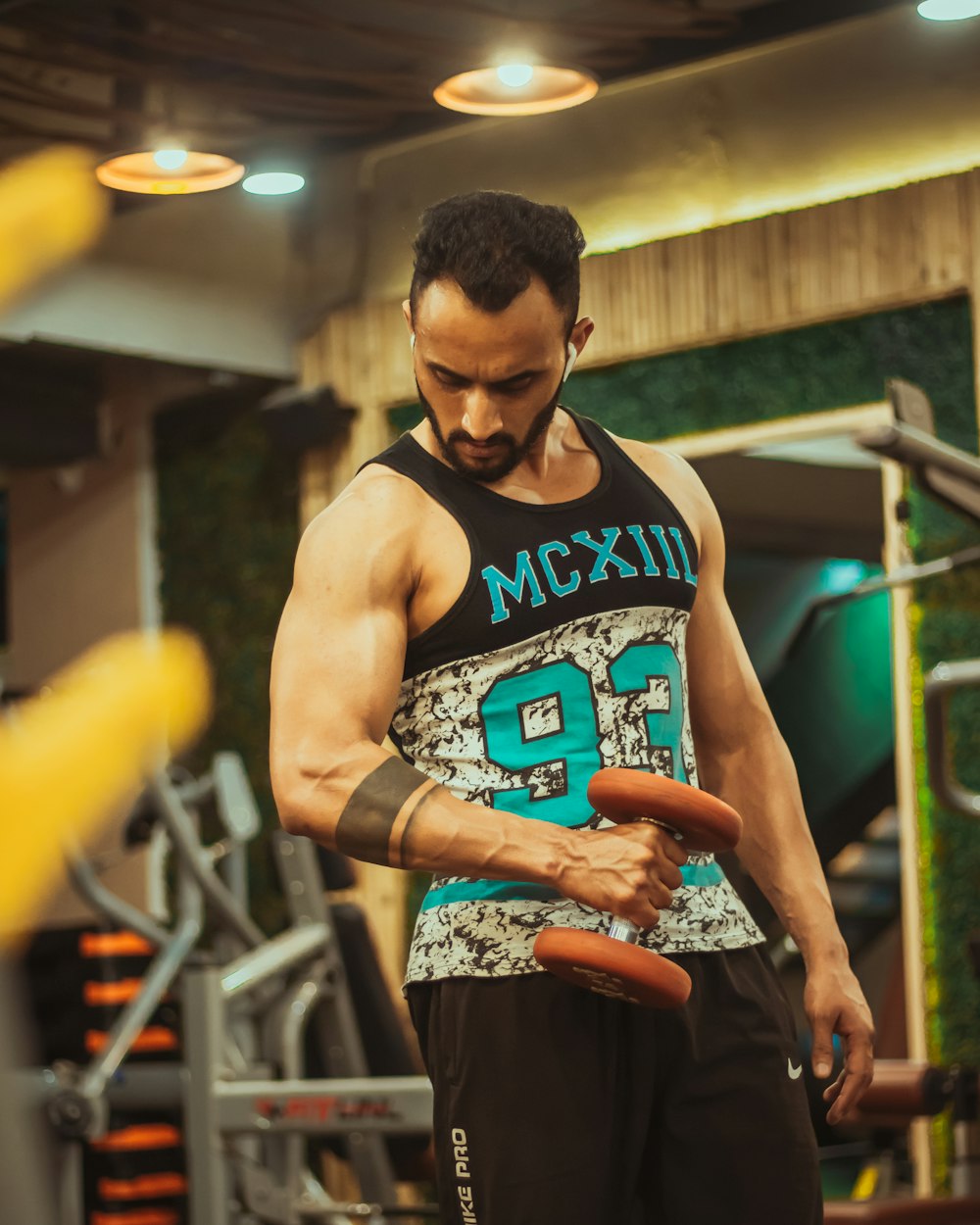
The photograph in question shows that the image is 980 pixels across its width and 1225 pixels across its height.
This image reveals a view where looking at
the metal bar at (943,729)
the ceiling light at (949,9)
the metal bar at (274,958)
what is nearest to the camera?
the metal bar at (943,729)

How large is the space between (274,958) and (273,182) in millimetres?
2555

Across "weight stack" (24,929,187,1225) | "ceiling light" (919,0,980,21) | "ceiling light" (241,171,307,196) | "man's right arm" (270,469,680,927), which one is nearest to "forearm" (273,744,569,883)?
"man's right arm" (270,469,680,927)

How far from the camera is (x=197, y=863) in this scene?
4969 millimetres

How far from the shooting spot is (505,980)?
1.62 metres

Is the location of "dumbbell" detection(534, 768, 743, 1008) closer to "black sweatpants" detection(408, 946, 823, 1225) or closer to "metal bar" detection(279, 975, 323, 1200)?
"black sweatpants" detection(408, 946, 823, 1225)

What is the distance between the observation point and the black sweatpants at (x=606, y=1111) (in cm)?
158

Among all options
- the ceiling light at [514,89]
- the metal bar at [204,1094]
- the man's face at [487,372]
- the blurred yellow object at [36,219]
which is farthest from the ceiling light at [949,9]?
the blurred yellow object at [36,219]

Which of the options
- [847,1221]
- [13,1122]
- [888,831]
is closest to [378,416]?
[888,831]

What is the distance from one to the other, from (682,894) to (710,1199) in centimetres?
28

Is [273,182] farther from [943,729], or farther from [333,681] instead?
[333,681]

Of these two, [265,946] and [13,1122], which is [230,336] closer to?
[265,946]

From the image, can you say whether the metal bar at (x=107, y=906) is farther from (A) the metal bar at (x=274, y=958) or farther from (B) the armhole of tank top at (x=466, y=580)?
(B) the armhole of tank top at (x=466, y=580)

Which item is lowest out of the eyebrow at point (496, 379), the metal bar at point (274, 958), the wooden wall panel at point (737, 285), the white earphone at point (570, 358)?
the metal bar at point (274, 958)

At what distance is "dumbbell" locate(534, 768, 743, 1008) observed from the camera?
1.40 metres
